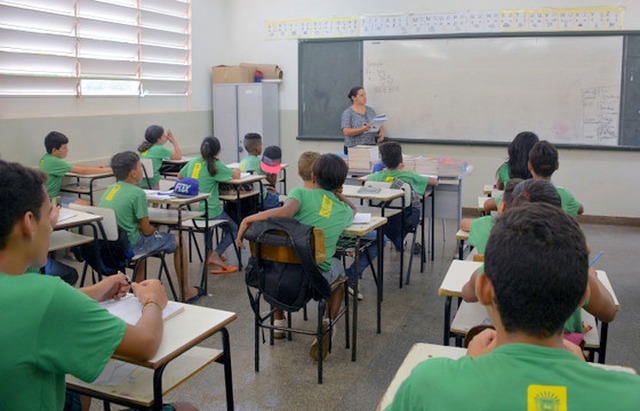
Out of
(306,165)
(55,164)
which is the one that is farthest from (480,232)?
(55,164)

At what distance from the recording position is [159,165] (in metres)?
6.14

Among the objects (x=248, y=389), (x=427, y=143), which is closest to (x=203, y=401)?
(x=248, y=389)

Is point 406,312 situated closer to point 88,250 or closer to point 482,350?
point 88,250

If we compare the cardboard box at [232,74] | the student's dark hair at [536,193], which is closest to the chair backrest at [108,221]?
the student's dark hair at [536,193]

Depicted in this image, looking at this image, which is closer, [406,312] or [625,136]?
[406,312]

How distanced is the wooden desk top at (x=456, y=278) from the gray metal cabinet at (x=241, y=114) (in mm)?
5589

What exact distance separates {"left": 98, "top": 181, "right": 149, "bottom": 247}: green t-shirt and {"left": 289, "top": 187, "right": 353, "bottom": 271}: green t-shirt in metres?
1.12

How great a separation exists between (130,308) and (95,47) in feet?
16.8

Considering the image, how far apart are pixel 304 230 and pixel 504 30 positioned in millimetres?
5164

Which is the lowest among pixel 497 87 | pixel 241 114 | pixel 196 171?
pixel 196 171

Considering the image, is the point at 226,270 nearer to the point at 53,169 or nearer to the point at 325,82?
the point at 53,169

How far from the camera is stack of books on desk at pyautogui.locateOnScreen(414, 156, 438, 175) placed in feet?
18.3

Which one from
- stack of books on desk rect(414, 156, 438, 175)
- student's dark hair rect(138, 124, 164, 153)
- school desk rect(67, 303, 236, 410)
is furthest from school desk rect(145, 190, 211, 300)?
school desk rect(67, 303, 236, 410)

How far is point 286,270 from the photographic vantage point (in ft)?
9.98
